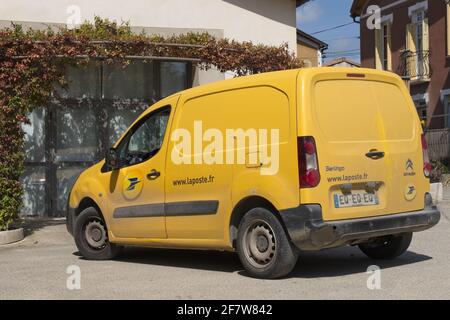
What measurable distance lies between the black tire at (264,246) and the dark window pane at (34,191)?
24.2ft

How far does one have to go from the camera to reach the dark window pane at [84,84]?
1304cm

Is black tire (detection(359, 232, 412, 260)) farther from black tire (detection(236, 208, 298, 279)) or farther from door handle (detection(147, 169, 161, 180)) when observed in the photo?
door handle (detection(147, 169, 161, 180))

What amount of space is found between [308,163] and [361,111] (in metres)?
0.93

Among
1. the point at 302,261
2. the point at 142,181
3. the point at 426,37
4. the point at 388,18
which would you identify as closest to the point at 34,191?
the point at 142,181

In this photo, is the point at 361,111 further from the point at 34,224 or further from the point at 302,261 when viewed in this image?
the point at 34,224

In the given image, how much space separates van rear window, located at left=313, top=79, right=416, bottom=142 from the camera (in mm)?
6238

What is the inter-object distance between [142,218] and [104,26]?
4452 mm

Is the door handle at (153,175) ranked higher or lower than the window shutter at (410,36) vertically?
lower

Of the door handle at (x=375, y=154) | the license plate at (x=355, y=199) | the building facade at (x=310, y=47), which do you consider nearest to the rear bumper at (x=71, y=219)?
the license plate at (x=355, y=199)

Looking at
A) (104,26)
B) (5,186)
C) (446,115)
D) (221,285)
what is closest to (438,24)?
(446,115)

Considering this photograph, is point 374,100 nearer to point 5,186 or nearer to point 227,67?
point 227,67

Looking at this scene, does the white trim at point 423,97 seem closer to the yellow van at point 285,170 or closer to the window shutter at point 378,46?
the window shutter at point 378,46

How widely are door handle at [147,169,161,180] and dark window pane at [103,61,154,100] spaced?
20.1 ft

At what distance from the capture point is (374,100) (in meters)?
6.61
